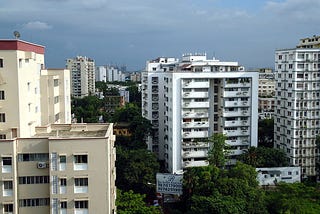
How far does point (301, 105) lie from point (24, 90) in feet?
86.2

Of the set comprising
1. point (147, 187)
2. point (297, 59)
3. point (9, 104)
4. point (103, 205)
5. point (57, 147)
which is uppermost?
point (297, 59)

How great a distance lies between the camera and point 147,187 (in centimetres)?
3075

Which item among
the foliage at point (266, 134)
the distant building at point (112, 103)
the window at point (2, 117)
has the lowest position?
the foliage at point (266, 134)

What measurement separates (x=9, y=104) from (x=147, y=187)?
18.0 meters

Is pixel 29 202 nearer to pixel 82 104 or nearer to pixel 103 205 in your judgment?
pixel 103 205

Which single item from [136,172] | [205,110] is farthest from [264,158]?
[136,172]

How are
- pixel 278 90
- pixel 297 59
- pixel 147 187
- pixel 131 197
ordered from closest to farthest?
pixel 131 197
pixel 147 187
pixel 297 59
pixel 278 90

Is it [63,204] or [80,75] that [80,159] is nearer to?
[63,204]

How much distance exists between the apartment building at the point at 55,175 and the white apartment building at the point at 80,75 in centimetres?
8070

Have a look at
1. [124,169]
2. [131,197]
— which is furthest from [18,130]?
[124,169]

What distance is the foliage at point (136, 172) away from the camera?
30391 millimetres

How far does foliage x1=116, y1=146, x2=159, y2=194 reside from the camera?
30391mm

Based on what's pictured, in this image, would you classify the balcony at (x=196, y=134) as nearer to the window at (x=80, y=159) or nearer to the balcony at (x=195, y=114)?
the balcony at (x=195, y=114)

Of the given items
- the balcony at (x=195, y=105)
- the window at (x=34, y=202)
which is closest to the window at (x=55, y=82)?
the window at (x=34, y=202)
